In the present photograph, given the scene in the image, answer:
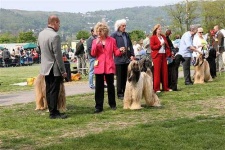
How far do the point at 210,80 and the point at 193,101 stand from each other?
498 cm

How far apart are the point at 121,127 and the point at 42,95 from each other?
2.69m

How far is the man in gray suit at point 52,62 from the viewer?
8.53 m

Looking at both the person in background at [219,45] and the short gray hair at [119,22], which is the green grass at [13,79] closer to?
the person in background at [219,45]

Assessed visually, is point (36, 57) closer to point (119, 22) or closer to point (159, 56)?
point (159, 56)

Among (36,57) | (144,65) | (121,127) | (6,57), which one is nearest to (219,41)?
(144,65)

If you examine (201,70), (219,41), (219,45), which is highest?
(219,41)

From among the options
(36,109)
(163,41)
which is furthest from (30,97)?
(163,41)

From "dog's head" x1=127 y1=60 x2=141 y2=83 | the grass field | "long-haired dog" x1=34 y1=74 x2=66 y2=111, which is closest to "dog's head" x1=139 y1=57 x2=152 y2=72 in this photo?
the grass field

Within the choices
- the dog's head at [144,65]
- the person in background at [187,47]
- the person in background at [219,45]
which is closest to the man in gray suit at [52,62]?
the dog's head at [144,65]

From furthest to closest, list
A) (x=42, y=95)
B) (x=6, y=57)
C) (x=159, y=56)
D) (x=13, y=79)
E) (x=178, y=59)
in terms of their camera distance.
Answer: (x=6, y=57), (x=13, y=79), (x=178, y=59), (x=159, y=56), (x=42, y=95)

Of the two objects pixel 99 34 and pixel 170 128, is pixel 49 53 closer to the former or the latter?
pixel 99 34

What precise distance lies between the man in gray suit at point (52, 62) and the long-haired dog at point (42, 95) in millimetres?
349

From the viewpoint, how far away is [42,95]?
9656mm

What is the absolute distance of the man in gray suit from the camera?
8.53 m
